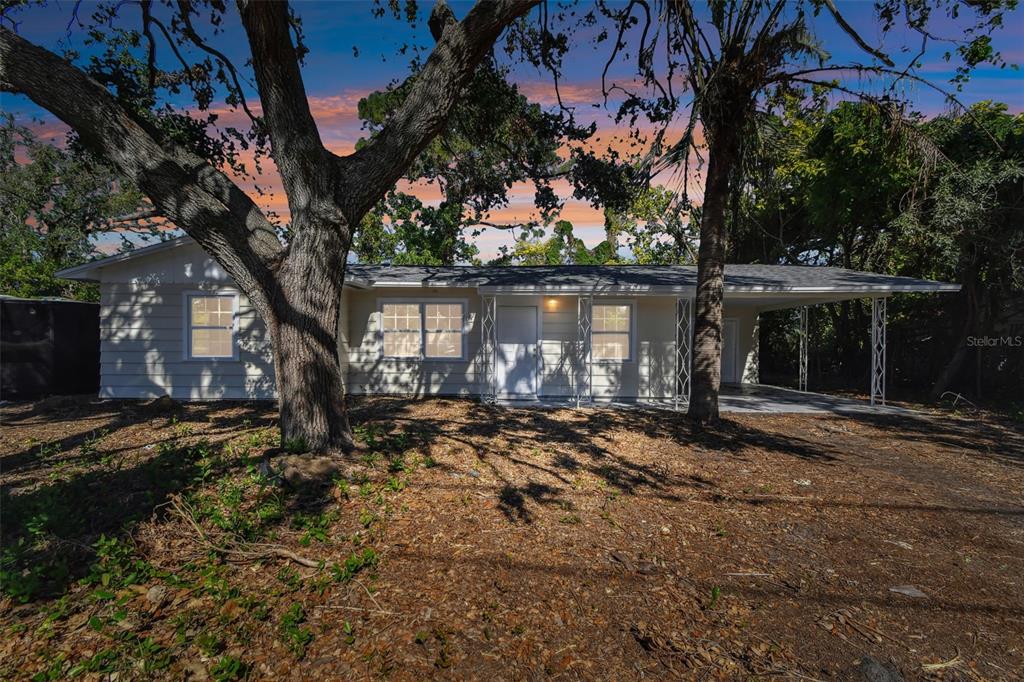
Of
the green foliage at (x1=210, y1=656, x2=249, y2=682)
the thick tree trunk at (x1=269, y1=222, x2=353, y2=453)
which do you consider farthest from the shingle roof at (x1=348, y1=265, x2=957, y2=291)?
the green foliage at (x1=210, y1=656, x2=249, y2=682)

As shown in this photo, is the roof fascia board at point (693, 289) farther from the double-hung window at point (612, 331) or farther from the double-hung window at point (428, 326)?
the double-hung window at point (428, 326)

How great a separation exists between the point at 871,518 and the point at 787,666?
262 centimetres

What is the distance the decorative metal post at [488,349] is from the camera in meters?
10.5

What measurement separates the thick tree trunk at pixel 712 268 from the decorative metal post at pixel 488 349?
14.0ft

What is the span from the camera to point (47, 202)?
1584 cm

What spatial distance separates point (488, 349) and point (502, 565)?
776cm

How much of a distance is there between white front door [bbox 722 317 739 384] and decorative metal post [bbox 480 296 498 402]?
643 centimetres

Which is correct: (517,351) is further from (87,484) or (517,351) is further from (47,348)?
(47,348)

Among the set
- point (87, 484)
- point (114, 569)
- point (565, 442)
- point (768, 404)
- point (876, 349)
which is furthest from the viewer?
point (768, 404)

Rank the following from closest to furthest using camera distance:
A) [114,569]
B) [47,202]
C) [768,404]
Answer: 1. [114,569]
2. [768,404]
3. [47,202]

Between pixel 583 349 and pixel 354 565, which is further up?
pixel 583 349

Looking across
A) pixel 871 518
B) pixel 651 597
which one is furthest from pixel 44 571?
pixel 871 518

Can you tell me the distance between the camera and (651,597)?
2.95 metres

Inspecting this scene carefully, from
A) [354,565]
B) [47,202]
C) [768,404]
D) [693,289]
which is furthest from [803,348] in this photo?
[47,202]
